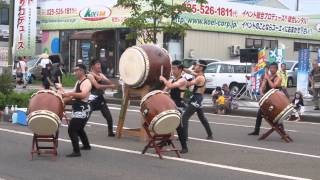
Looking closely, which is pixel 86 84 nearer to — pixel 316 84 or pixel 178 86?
pixel 178 86

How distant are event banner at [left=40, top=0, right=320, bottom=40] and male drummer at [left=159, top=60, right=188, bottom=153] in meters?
22.9

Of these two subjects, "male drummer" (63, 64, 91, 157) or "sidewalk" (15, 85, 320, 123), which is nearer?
"male drummer" (63, 64, 91, 157)

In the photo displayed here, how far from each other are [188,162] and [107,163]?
138 centimetres

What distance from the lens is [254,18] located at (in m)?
41.5

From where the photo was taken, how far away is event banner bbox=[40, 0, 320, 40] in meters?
38.0

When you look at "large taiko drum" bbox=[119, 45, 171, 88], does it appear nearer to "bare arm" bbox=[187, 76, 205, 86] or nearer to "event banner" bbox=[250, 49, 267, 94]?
"bare arm" bbox=[187, 76, 205, 86]

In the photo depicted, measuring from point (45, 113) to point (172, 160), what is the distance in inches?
91.2

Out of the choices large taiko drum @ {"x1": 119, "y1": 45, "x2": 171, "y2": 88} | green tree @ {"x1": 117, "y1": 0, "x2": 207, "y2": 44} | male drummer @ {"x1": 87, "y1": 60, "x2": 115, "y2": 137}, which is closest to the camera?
large taiko drum @ {"x1": 119, "y1": 45, "x2": 171, "y2": 88}

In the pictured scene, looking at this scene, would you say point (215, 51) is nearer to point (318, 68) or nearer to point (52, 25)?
point (52, 25)

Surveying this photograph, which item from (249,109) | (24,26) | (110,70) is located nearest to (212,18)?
(110,70)

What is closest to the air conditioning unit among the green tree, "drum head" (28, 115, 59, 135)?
the green tree

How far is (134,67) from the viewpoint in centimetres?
1285

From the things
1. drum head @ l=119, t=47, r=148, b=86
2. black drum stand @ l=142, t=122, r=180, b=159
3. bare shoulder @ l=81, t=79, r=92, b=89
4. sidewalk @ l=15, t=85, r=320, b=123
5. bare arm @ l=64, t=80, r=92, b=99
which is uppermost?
drum head @ l=119, t=47, r=148, b=86

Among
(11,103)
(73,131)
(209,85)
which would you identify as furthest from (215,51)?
(73,131)
